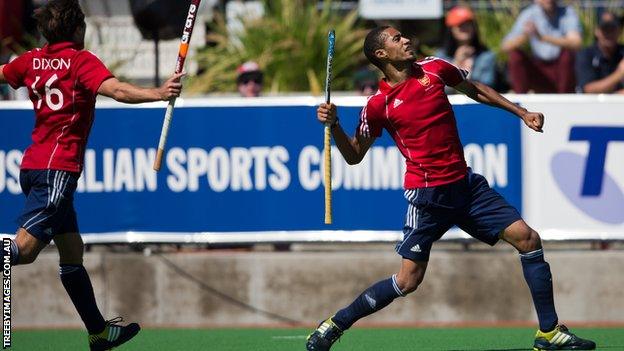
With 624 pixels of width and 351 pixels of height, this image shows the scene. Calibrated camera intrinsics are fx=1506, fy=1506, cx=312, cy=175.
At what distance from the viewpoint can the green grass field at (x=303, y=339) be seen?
34.9 ft

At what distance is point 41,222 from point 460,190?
2.64 meters

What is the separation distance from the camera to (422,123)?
9.48m

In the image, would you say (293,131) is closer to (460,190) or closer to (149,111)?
(149,111)

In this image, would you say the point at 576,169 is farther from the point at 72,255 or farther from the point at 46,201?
the point at 46,201

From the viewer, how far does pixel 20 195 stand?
1239 cm

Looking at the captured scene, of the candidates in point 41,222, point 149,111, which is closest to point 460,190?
point 41,222

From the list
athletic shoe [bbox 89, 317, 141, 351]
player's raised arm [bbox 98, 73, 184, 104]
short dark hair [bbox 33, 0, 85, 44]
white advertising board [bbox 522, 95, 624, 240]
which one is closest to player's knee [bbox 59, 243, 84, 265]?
athletic shoe [bbox 89, 317, 141, 351]

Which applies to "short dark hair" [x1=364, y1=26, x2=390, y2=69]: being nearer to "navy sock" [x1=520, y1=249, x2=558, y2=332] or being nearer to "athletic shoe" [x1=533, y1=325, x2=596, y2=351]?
"navy sock" [x1=520, y1=249, x2=558, y2=332]

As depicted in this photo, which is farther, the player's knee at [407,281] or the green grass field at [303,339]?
the green grass field at [303,339]

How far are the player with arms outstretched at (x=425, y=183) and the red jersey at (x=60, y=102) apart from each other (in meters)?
1.63

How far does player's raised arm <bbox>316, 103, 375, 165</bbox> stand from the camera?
9.25 meters

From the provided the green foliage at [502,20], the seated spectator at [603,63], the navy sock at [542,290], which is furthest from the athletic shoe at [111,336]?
the green foliage at [502,20]

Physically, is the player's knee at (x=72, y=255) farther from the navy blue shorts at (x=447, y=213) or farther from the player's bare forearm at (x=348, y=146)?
the navy blue shorts at (x=447, y=213)

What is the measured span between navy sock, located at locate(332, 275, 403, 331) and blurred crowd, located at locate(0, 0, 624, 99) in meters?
4.42
